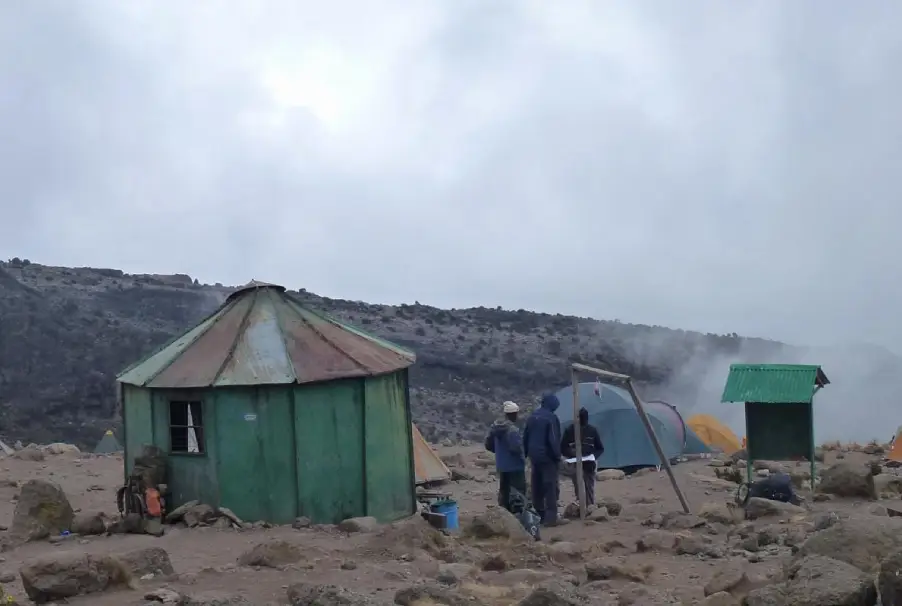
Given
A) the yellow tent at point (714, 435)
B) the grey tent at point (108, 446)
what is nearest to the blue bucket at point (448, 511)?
the yellow tent at point (714, 435)

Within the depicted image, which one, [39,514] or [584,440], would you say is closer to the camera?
[39,514]

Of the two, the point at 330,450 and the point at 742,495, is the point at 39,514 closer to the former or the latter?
the point at 330,450

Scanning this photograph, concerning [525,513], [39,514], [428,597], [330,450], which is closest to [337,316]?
[330,450]

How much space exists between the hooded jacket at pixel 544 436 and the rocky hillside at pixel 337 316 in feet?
77.1

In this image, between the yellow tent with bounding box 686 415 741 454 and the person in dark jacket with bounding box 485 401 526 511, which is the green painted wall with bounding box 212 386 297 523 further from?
the yellow tent with bounding box 686 415 741 454

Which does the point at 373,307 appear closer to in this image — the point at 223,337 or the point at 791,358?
the point at 791,358

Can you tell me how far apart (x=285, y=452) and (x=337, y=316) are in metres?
41.5

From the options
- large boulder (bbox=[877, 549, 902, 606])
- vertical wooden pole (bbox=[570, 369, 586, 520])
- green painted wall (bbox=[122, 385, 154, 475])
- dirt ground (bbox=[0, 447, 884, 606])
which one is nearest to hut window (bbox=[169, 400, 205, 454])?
green painted wall (bbox=[122, 385, 154, 475])

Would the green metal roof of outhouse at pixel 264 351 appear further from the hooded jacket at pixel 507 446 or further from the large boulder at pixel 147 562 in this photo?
the large boulder at pixel 147 562

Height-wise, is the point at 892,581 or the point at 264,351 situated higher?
the point at 264,351

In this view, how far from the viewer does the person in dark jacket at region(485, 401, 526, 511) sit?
12.6 metres

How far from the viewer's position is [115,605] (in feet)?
26.3

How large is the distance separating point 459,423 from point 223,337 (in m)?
26.0

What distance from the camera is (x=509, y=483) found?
13.0 metres
